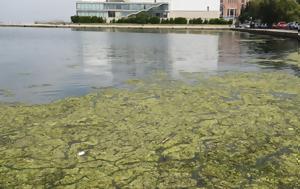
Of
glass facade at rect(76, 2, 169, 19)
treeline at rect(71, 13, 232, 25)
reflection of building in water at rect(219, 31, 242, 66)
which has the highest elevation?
glass facade at rect(76, 2, 169, 19)

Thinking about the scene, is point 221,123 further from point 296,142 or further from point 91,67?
point 91,67

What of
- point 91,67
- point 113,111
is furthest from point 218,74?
point 113,111

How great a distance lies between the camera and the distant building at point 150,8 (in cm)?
15588

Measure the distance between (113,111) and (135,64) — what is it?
1361 centimetres

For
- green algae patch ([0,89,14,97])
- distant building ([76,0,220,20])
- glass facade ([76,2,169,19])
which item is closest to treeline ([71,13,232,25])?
distant building ([76,0,220,20])

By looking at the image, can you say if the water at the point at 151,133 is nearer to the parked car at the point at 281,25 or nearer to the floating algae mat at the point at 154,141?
the floating algae mat at the point at 154,141

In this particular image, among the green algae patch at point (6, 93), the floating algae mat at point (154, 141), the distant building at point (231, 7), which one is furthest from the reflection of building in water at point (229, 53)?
the distant building at point (231, 7)

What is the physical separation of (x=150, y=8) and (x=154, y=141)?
154m

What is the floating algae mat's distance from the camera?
7.80m

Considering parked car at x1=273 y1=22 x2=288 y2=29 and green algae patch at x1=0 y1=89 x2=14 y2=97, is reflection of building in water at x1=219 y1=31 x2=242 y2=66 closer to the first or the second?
green algae patch at x1=0 y1=89 x2=14 y2=97

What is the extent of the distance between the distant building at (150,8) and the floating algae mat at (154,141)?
144 metres

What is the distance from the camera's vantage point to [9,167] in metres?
8.24

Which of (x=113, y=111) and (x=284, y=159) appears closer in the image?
(x=284, y=159)

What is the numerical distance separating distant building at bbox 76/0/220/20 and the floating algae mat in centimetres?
14384
